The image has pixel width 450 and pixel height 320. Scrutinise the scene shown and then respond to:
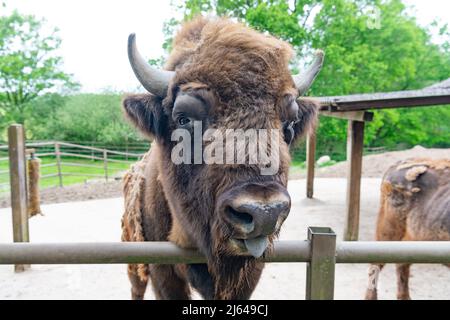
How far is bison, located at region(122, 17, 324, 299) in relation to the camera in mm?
1703

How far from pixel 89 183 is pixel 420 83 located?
2722 cm

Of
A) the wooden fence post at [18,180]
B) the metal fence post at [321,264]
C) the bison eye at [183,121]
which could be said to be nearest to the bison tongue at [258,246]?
the metal fence post at [321,264]

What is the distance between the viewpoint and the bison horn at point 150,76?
7.45 feet

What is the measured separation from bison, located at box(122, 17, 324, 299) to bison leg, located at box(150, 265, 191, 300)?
33 centimetres

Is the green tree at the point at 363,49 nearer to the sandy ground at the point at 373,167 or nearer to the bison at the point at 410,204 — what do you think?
the sandy ground at the point at 373,167

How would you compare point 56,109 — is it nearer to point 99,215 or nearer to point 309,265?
point 99,215

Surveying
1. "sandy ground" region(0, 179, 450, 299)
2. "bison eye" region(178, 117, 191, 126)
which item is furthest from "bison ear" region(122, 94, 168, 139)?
"sandy ground" region(0, 179, 450, 299)

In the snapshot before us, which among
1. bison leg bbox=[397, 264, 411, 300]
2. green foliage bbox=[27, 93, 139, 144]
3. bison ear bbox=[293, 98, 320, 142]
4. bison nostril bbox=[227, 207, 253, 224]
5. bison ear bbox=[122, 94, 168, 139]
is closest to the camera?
bison nostril bbox=[227, 207, 253, 224]

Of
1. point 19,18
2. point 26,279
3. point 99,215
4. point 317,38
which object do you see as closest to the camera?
point 26,279

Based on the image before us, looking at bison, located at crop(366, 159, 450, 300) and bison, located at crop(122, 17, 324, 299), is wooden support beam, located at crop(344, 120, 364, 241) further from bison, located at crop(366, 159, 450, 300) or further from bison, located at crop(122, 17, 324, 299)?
bison, located at crop(122, 17, 324, 299)

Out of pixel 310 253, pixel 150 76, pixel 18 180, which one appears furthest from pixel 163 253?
pixel 18 180

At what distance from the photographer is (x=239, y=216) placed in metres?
1.69
